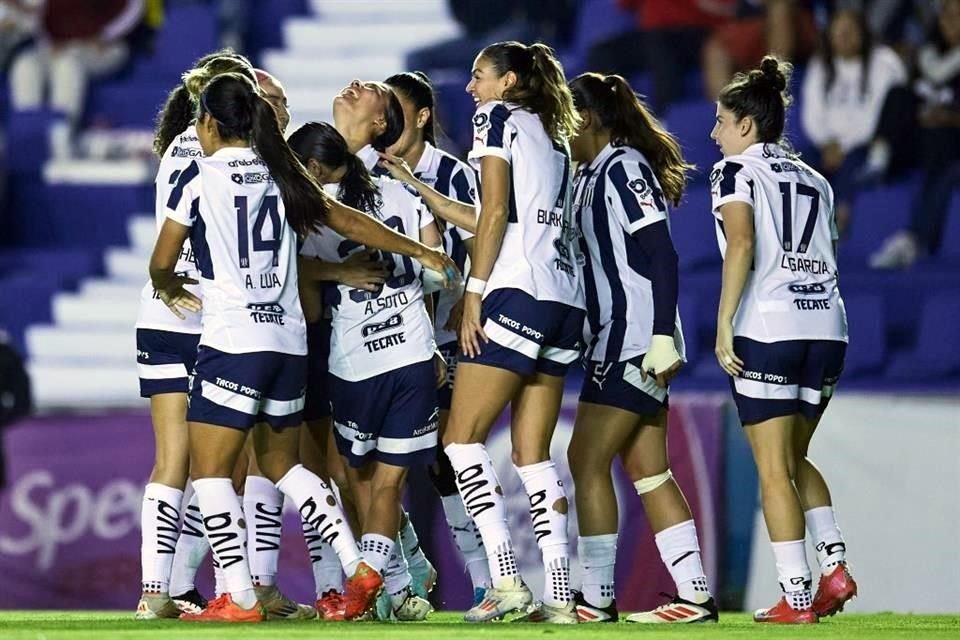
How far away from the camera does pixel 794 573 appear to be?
6742mm

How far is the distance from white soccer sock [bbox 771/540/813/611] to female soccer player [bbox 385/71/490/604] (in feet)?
4.15

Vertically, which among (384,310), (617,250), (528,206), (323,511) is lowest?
(323,511)

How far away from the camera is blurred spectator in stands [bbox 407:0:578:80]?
577 inches

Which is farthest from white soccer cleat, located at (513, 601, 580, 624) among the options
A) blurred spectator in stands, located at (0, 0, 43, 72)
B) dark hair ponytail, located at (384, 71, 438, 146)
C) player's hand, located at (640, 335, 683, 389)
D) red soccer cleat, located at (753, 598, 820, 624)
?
blurred spectator in stands, located at (0, 0, 43, 72)

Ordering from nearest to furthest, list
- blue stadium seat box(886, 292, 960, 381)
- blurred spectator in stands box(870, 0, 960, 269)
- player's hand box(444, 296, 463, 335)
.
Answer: player's hand box(444, 296, 463, 335)
blue stadium seat box(886, 292, 960, 381)
blurred spectator in stands box(870, 0, 960, 269)

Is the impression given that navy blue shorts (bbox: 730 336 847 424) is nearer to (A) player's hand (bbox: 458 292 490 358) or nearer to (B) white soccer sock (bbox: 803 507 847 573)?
(B) white soccer sock (bbox: 803 507 847 573)

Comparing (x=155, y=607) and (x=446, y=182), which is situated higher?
(x=446, y=182)

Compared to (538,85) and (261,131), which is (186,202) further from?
(538,85)

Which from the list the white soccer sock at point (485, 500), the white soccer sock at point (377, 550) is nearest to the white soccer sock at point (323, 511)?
the white soccer sock at point (377, 550)

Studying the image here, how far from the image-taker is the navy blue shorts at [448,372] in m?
7.38

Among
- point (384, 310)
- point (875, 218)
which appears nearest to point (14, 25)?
point (875, 218)

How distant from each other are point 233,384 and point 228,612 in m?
0.81

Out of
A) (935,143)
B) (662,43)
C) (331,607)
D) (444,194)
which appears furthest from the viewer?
(662,43)

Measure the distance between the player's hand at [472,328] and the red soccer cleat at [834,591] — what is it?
5.46 feet
